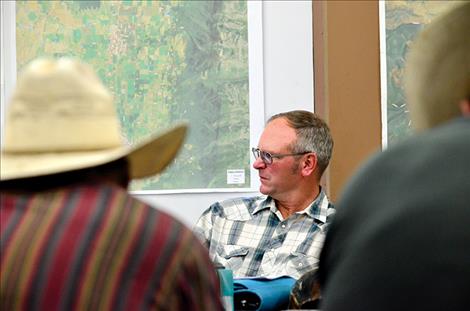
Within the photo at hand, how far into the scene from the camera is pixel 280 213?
4266 millimetres

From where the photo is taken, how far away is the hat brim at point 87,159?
1.80m

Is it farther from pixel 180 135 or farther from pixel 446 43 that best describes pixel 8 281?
pixel 446 43

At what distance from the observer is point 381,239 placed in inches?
69.2

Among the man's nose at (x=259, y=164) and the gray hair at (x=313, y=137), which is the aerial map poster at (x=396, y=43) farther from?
the man's nose at (x=259, y=164)

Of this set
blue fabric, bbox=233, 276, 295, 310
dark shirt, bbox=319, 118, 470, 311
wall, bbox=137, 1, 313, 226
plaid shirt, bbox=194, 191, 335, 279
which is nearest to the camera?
dark shirt, bbox=319, 118, 470, 311

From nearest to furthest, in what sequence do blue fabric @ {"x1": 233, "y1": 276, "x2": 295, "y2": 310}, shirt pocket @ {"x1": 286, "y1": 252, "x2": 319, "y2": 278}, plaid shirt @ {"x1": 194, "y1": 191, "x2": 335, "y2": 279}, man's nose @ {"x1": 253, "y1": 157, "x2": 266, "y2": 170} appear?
1. blue fabric @ {"x1": 233, "y1": 276, "x2": 295, "y2": 310}
2. shirt pocket @ {"x1": 286, "y1": 252, "x2": 319, "y2": 278}
3. plaid shirt @ {"x1": 194, "y1": 191, "x2": 335, "y2": 279}
4. man's nose @ {"x1": 253, "y1": 157, "x2": 266, "y2": 170}

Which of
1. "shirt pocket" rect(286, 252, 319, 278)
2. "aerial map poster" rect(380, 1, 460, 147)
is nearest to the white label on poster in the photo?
"aerial map poster" rect(380, 1, 460, 147)

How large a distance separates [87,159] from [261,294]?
1700mm

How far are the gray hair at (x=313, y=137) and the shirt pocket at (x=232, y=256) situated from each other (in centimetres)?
57

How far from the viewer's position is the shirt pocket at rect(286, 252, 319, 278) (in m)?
3.94

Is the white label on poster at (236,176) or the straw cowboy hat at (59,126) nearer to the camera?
the straw cowboy hat at (59,126)

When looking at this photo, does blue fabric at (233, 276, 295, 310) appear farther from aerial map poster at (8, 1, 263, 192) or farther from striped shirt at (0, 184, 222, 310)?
aerial map poster at (8, 1, 263, 192)

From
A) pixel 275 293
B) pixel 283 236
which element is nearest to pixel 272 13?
pixel 283 236

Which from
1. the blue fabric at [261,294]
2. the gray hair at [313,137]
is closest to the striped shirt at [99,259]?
the blue fabric at [261,294]
